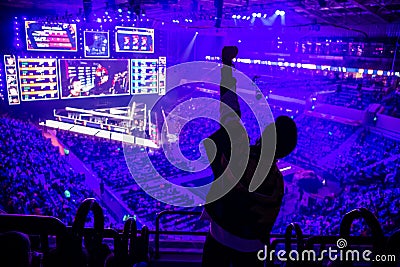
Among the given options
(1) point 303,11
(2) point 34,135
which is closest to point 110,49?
(2) point 34,135

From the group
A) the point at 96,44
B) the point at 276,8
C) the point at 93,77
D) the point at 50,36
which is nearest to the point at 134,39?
the point at 96,44

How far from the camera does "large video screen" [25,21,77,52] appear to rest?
12.9 meters

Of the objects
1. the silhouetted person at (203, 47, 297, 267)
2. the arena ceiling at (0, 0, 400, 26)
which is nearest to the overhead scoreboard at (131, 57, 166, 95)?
the arena ceiling at (0, 0, 400, 26)

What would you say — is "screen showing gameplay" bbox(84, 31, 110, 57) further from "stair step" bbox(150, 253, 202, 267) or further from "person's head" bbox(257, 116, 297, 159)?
"person's head" bbox(257, 116, 297, 159)

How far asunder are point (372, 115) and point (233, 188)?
48.1ft

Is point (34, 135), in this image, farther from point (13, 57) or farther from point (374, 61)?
point (374, 61)

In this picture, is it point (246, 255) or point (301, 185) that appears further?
point (301, 185)

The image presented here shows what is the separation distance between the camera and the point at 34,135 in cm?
1241

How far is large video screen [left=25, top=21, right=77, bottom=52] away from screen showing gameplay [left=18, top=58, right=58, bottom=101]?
1.99 feet

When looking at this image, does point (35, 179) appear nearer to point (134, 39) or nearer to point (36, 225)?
point (36, 225)

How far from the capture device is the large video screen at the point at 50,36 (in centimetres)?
1290

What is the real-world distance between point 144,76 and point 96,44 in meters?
3.04

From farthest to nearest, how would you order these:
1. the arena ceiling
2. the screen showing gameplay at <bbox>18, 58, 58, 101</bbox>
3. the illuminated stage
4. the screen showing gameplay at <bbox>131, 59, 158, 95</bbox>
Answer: the screen showing gameplay at <bbox>131, 59, 158, 95</bbox> < the illuminated stage < the screen showing gameplay at <bbox>18, 58, 58, 101</bbox> < the arena ceiling

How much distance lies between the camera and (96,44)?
1459 cm
